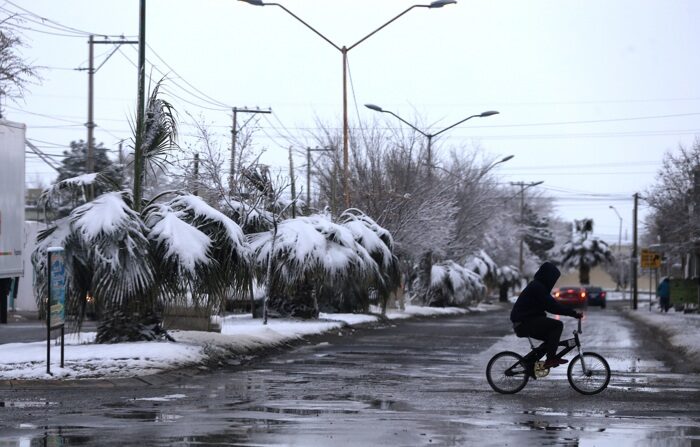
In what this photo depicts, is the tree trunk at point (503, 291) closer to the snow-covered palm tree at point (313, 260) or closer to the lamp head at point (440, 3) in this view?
the snow-covered palm tree at point (313, 260)

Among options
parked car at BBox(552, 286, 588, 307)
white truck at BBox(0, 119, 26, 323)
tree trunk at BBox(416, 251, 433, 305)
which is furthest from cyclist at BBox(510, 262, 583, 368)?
parked car at BBox(552, 286, 588, 307)

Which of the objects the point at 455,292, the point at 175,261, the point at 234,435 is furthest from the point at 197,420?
the point at 455,292

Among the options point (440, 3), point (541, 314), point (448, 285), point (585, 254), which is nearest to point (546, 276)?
point (541, 314)

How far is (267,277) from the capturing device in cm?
2966

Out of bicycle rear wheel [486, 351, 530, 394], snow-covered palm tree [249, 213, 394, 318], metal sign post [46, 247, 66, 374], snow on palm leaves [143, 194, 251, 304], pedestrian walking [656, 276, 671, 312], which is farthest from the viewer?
pedestrian walking [656, 276, 671, 312]

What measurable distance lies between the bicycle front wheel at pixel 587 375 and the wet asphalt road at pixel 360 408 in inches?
Answer: 7.9

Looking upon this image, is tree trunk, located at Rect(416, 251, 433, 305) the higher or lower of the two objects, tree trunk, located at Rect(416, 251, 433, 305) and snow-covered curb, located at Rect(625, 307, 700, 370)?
the higher

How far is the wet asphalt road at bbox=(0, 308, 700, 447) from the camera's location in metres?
11.2

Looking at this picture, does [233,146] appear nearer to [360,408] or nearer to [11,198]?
[11,198]

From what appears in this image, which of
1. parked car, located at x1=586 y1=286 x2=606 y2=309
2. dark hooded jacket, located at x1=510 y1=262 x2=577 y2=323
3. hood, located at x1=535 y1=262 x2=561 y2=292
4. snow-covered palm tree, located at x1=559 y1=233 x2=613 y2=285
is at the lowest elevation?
parked car, located at x1=586 y1=286 x2=606 y2=309

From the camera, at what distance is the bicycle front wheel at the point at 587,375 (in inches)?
628

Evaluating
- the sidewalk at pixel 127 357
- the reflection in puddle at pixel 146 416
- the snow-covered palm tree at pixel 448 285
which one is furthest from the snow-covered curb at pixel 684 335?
the snow-covered palm tree at pixel 448 285

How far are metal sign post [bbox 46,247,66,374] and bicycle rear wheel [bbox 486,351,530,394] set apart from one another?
6.38 meters

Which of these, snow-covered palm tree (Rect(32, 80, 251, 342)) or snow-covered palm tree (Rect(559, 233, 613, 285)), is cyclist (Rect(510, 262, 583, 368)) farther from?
snow-covered palm tree (Rect(559, 233, 613, 285))
